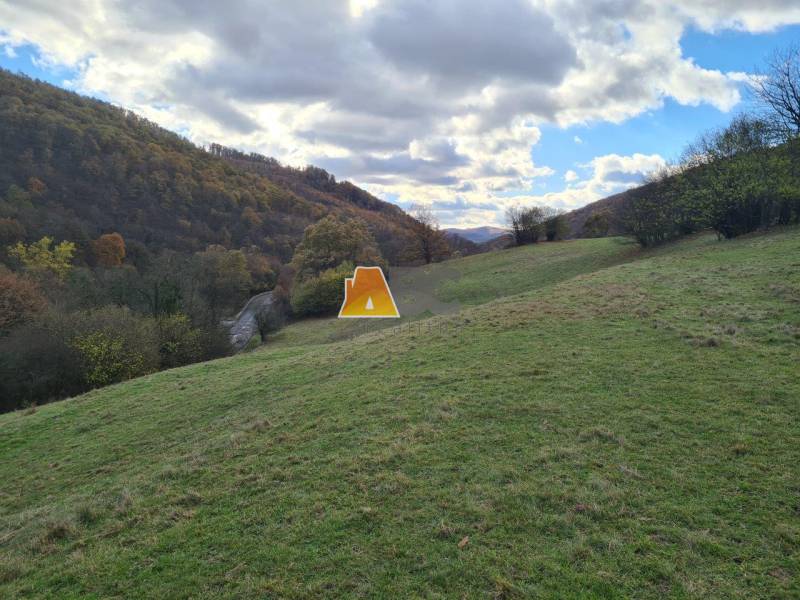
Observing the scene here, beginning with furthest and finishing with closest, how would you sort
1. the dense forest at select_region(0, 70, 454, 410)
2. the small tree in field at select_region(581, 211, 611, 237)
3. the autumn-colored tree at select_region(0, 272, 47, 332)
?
the small tree in field at select_region(581, 211, 611, 237), the autumn-colored tree at select_region(0, 272, 47, 332), the dense forest at select_region(0, 70, 454, 410)

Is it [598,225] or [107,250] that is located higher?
[107,250]

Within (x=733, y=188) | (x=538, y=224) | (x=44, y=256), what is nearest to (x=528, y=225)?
(x=538, y=224)

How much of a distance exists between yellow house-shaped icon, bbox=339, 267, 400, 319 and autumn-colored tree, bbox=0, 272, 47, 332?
84.9ft

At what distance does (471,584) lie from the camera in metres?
4.20

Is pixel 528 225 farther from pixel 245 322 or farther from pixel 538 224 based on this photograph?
pixel 245 322

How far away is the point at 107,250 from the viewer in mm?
64125

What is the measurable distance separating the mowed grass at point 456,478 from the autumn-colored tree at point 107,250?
199ft

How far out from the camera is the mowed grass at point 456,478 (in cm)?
442

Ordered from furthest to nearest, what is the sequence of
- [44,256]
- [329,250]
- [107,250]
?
[107,250], [44,256], [329,250]

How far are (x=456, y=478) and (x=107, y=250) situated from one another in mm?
74237

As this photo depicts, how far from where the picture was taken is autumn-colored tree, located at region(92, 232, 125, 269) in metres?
63.5

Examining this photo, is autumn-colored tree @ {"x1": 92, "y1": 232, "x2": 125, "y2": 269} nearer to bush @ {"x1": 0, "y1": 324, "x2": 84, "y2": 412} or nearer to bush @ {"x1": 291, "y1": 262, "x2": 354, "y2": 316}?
bush @ {"x1": 291, "y1": 262, "x2": 354, "y2": 316}

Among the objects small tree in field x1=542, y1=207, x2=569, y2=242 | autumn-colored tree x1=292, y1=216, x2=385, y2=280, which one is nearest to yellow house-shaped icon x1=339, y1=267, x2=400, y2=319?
autumn-colored tree x1=292, y1=216, x2=385, y2=280

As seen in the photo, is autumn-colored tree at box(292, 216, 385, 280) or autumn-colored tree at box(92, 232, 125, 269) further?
autumn-colored tree at box(92, 232, 125, 269)
